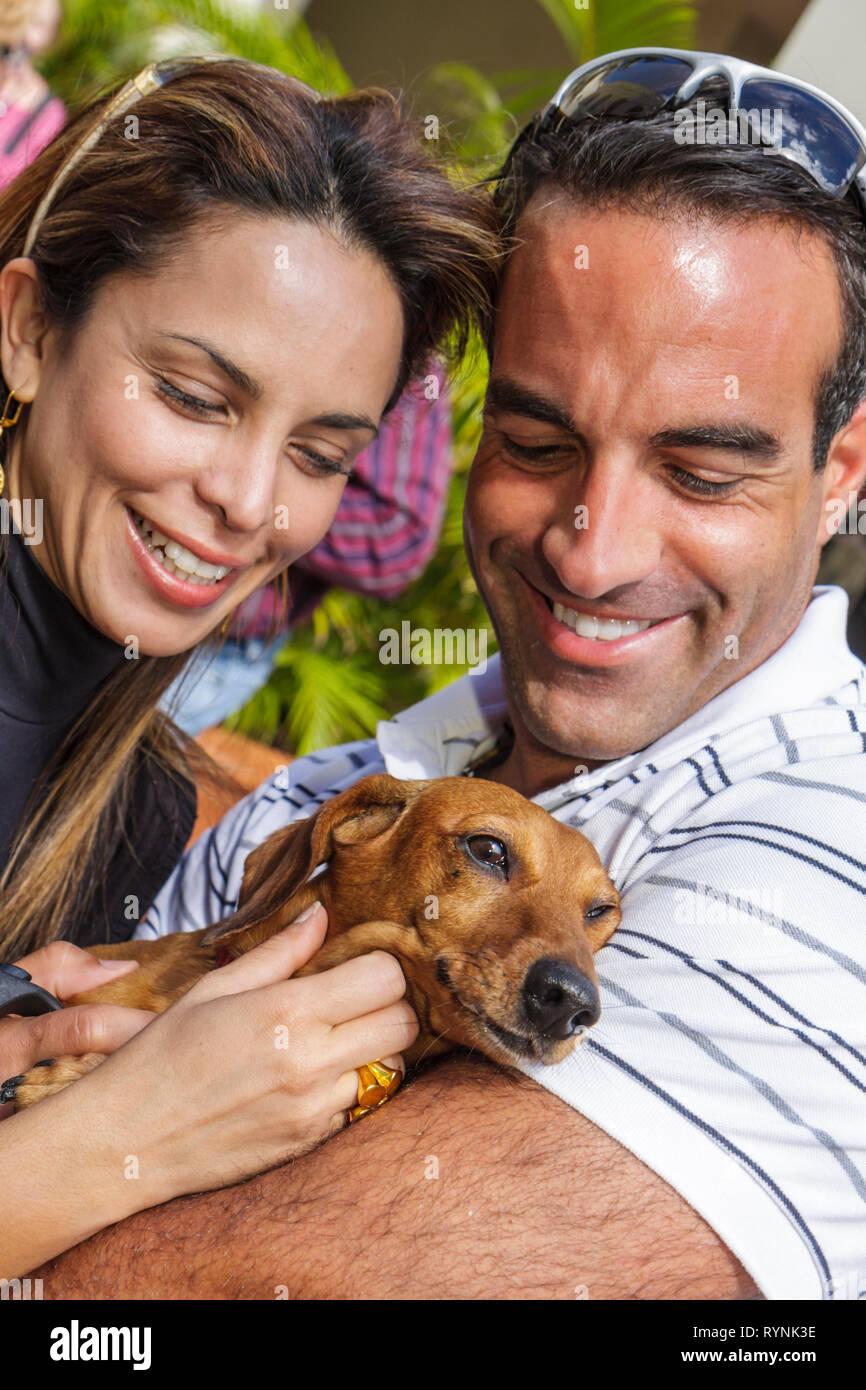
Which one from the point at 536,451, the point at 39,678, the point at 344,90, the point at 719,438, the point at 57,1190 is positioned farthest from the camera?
the point at 344,90

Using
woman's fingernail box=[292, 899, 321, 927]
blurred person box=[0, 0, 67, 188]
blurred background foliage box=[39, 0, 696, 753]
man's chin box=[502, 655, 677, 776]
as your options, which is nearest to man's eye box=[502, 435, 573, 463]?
man's chin box=[502, 655, 677, 776]

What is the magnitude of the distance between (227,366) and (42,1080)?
129 centimetres

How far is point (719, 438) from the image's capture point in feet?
6.53

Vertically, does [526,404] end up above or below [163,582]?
above

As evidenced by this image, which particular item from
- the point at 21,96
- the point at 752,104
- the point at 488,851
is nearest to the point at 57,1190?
the point at 488,851

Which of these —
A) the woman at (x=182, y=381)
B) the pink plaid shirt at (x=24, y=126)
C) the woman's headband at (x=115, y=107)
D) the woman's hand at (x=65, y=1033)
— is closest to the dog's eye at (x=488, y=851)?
the woman at (x=182, y=381)

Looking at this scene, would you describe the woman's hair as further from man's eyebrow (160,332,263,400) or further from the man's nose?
the man's nose

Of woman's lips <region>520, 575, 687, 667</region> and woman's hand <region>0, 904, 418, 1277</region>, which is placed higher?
woman's lips <region>520, 575, 687, 667</region>

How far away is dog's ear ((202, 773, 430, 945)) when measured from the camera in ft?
7.02

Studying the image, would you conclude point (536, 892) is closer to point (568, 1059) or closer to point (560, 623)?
point (568, 1059)

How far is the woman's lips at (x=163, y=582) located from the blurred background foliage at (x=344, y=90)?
318 centimetres

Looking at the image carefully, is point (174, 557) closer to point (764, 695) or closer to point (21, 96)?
point (764, 695)

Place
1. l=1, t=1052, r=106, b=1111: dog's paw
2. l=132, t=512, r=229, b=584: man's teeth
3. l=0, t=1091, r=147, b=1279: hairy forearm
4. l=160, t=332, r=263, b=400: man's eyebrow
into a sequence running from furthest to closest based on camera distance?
l=132, t=512, r=229, b=584: man's teeth < l=160, t=332, r=263, b=400: man's eyebrow < l=1, t=1052, r=106, b=1111: dog's paw < l=0, t=1091, r=147, b=1279: hairy forearm
